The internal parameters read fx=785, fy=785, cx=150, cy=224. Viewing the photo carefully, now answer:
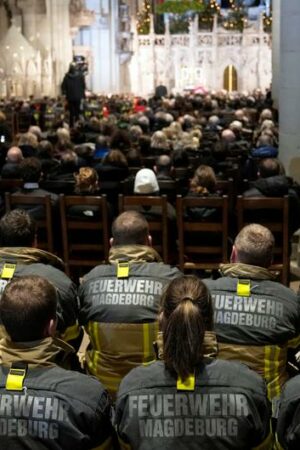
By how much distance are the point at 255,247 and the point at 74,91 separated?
1654 centimetres

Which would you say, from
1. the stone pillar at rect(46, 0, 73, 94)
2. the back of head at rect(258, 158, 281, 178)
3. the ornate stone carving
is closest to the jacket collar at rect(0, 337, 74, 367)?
the back of head at rect(258, 158, 281, 178)

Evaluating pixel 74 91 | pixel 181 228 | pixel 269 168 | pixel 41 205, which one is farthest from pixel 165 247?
pixel 74 91

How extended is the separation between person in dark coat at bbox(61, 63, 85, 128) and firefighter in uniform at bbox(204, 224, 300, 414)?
1632 centimetres

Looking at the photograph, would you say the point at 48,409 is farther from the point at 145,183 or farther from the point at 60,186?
the point at 60,186

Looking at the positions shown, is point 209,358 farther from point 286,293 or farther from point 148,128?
point 148,128

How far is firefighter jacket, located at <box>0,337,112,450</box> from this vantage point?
8.36 ft

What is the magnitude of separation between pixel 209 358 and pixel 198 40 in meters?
34.3

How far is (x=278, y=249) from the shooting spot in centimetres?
615

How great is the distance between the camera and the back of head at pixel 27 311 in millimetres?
2709

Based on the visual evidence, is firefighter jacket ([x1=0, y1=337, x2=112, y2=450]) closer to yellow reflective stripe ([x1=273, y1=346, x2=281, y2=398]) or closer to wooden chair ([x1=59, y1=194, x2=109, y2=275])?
yellow reflective stripe ([x1=273, y1=346, x2=281, y2=398])

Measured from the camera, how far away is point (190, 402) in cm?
256

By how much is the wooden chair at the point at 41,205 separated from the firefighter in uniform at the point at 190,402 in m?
3.83

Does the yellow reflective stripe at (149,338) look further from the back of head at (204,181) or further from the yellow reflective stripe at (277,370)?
the back of head at (204,181)

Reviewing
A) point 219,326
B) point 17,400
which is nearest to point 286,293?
point 219,326
